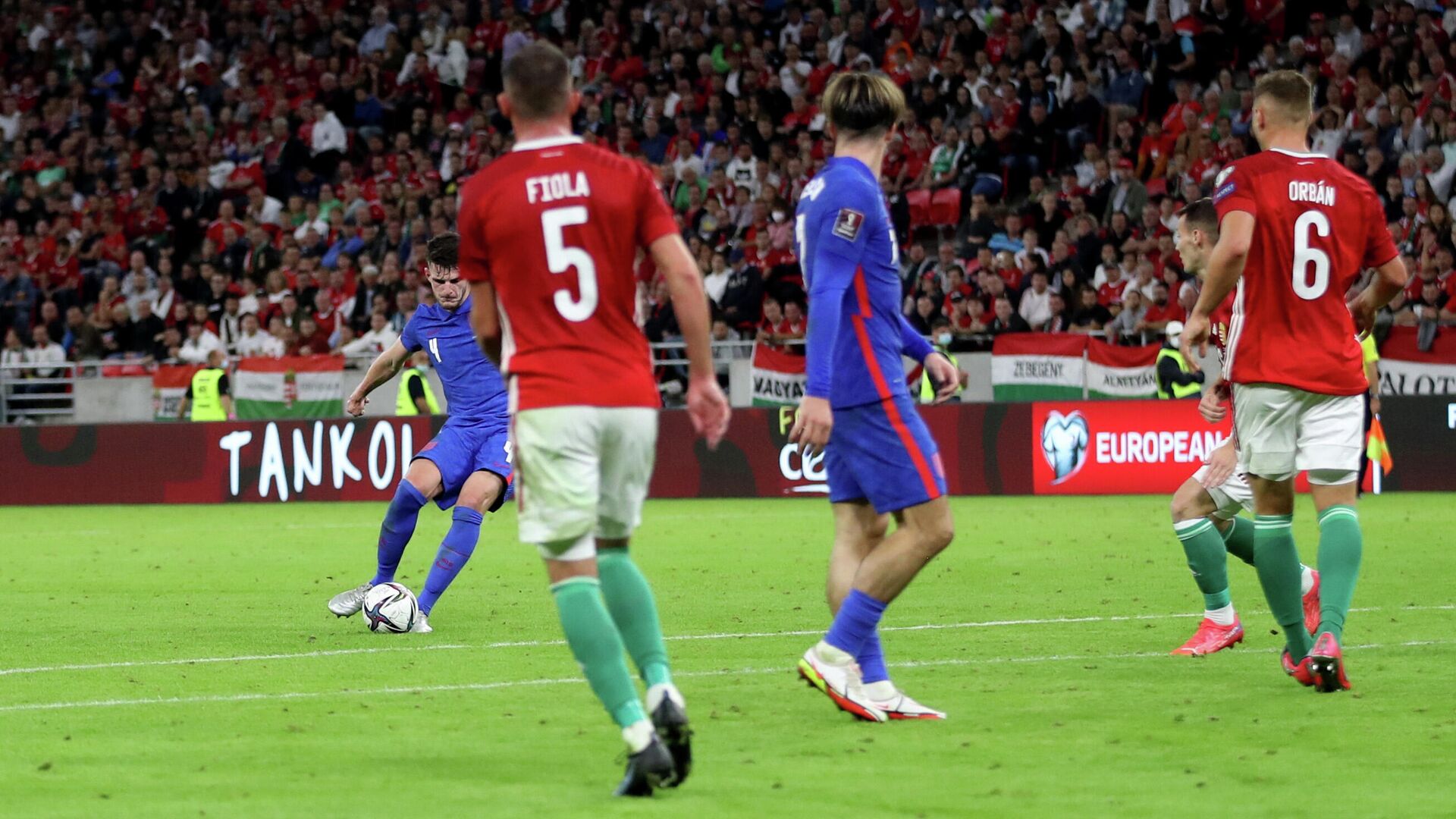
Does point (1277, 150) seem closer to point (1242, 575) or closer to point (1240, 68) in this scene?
point (1242, 575)

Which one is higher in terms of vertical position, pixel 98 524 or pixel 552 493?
pixel 552 493

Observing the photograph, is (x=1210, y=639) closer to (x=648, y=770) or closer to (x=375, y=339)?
(x=648, y=770)

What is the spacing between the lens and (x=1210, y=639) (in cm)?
824

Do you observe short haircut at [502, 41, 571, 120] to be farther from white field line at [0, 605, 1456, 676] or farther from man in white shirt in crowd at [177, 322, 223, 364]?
man in white shirt in crowd at [177, 322, 223, 364]

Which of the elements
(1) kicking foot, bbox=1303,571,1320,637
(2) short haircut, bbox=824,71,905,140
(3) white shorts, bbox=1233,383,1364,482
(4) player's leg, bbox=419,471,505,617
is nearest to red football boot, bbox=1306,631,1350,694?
(3) white shorts, bbox=1233,383,1364,482

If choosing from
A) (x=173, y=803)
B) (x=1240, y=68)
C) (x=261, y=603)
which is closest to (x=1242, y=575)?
(x=261, y=603)

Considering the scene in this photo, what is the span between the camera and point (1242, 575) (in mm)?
11594

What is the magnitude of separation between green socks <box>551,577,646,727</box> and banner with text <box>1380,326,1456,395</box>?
1526 cm

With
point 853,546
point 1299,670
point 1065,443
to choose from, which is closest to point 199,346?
point 1065,443

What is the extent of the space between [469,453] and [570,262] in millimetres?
4649

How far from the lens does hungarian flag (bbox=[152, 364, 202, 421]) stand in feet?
80.2

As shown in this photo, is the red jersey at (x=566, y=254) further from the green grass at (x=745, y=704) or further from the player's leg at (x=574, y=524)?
the green grass at (x=745, y=704)

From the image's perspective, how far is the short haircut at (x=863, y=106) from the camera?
6.45 metres

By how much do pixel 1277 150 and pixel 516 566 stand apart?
758 cm
